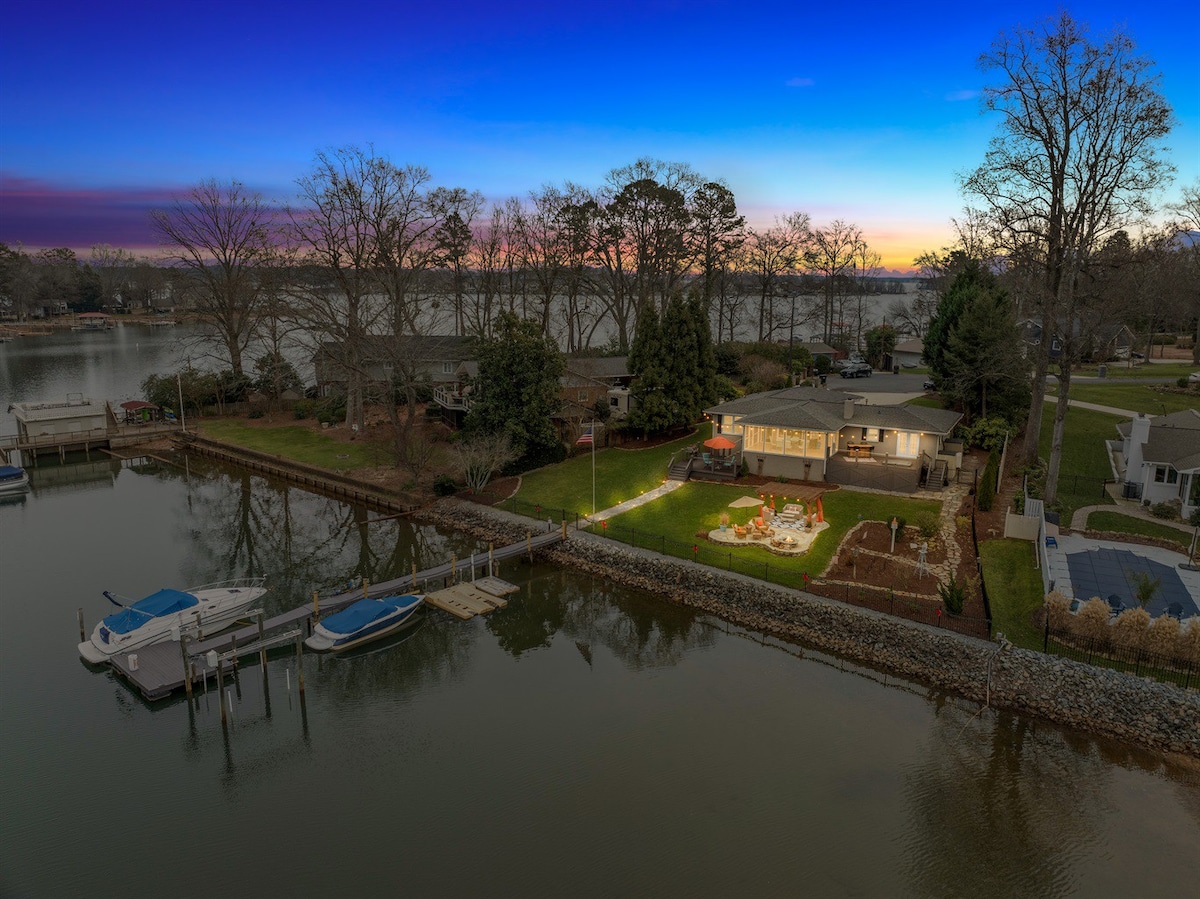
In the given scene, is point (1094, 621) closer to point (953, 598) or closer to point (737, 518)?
point (953, 598)

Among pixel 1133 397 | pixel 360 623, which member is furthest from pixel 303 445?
pixel 1133 397

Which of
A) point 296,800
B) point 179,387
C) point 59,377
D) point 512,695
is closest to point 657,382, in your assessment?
point 512,695

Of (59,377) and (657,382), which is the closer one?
(657,382)

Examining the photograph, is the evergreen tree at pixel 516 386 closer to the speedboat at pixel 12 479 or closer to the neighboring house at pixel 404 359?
the neighboring house at pixel 404 359

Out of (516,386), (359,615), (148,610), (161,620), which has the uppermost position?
(516,386)

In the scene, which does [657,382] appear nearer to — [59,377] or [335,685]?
[335,685]

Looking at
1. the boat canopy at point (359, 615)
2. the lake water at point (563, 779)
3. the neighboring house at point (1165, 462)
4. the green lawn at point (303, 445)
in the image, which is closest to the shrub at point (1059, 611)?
the lake water at point (563, 779)
